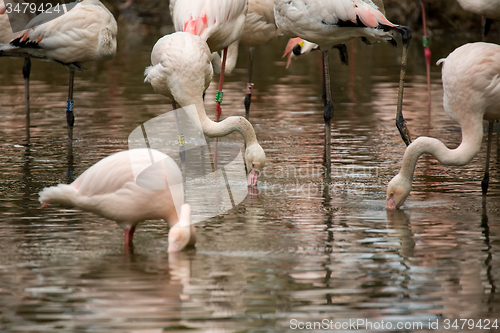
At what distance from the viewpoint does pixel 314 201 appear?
6.62 meters

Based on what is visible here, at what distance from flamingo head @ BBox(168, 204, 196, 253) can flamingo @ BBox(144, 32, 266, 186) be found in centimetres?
207

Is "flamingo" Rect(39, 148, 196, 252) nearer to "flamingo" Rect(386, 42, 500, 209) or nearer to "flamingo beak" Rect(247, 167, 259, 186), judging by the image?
"flamingo beak" Rect(247, 167, 259, 186)

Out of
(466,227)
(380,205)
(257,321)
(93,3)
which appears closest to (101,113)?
(93,3)

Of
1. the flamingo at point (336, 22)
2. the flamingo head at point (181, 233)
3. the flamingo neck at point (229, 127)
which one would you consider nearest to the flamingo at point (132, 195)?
the flamingo head at point (181, 233)

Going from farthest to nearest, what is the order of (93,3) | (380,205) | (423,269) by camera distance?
(93,3) → (380,205) → (423,269)

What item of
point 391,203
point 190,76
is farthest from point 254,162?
point 391,203

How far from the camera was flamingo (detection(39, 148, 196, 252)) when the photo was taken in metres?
5.06

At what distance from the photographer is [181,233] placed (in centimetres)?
497

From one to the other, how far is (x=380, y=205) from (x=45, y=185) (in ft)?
9.99

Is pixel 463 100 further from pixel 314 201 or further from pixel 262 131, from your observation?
pixel 262 131

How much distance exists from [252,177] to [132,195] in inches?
83.5

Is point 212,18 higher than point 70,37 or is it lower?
higher

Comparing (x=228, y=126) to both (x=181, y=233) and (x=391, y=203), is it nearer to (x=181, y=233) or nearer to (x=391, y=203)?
(x=391, y=203)

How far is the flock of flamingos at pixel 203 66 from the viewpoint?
5156 mm
